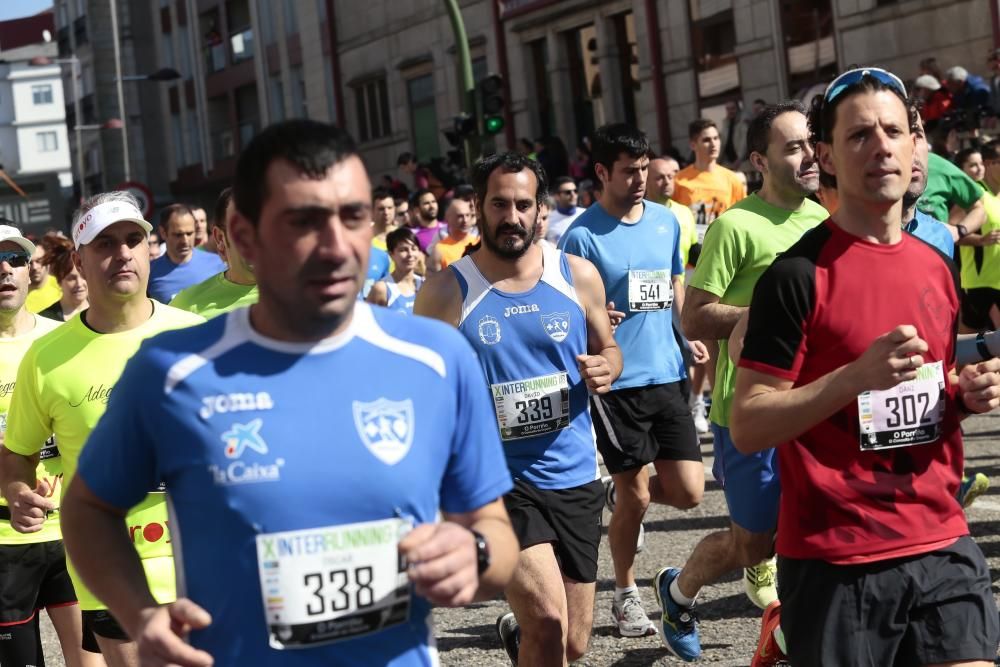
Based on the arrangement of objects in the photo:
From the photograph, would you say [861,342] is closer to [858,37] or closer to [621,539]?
[621,539]

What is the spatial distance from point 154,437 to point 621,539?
4.55 meters

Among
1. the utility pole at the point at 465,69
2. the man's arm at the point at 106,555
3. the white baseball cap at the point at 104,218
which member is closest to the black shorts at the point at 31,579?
the white baseball cap at the point at 104,218

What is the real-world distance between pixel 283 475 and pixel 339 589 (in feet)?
0.73

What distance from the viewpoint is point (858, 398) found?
12.2ft

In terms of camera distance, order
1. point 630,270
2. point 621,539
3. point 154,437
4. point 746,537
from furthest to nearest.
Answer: point 630,270 → point 621,539 → point 746,537 → point 154,437

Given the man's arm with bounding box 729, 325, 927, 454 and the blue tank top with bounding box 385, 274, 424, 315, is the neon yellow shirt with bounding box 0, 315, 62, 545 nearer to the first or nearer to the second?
the man's arm with bounding box 729, 325, 927, 454

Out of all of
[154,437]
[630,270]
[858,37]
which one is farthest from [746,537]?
[858,37]

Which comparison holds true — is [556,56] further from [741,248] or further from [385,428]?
[385,428]

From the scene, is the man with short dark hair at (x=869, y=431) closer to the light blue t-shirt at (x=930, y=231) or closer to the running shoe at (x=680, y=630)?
the light blue t-shirt at (x=930, y=231)

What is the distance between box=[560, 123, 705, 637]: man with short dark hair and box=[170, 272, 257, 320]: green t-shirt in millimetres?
1790

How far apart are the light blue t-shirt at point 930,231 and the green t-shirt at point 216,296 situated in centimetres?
261

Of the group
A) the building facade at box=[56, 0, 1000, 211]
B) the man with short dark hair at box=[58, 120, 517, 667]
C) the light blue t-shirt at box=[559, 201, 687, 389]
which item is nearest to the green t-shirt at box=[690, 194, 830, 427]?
the light blue t-shirt at box=[559, 201, 687, 389]

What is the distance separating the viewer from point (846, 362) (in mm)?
3711

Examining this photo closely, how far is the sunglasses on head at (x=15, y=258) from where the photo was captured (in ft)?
20.1
